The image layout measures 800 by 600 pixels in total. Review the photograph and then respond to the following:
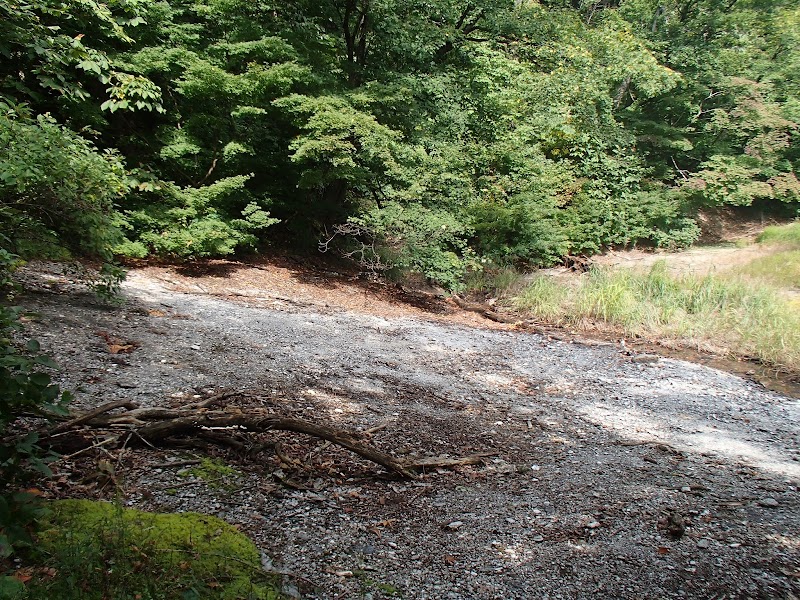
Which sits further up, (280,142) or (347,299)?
(280,142)

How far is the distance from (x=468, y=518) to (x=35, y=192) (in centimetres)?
358

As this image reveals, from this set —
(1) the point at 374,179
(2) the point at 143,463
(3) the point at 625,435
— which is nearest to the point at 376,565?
(2) the point at 143,463

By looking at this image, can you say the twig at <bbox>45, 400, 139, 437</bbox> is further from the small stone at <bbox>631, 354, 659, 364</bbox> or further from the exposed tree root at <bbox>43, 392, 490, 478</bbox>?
the small stone at <bbox>631, 354, 659, 364</bbox>

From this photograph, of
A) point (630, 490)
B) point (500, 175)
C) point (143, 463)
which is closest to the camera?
point (143, 463)

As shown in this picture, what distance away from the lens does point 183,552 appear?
189cm

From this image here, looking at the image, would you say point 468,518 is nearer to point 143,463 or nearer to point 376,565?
point 376,565

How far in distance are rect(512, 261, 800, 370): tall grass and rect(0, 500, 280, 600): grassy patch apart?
717 centimetres

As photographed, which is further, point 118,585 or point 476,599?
point 476,599

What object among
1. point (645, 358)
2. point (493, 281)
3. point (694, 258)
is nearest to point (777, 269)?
point (694, 258)

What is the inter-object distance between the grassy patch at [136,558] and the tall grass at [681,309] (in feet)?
23.5

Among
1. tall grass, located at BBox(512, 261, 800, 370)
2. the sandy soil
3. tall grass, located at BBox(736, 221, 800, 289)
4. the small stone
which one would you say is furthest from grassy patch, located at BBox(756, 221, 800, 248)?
the small stone

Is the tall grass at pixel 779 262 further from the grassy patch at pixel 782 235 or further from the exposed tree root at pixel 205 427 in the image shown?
the exposed tree root at pixel 205 427

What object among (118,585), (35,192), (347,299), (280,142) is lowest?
(347,299)

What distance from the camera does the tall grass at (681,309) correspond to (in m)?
7.29
